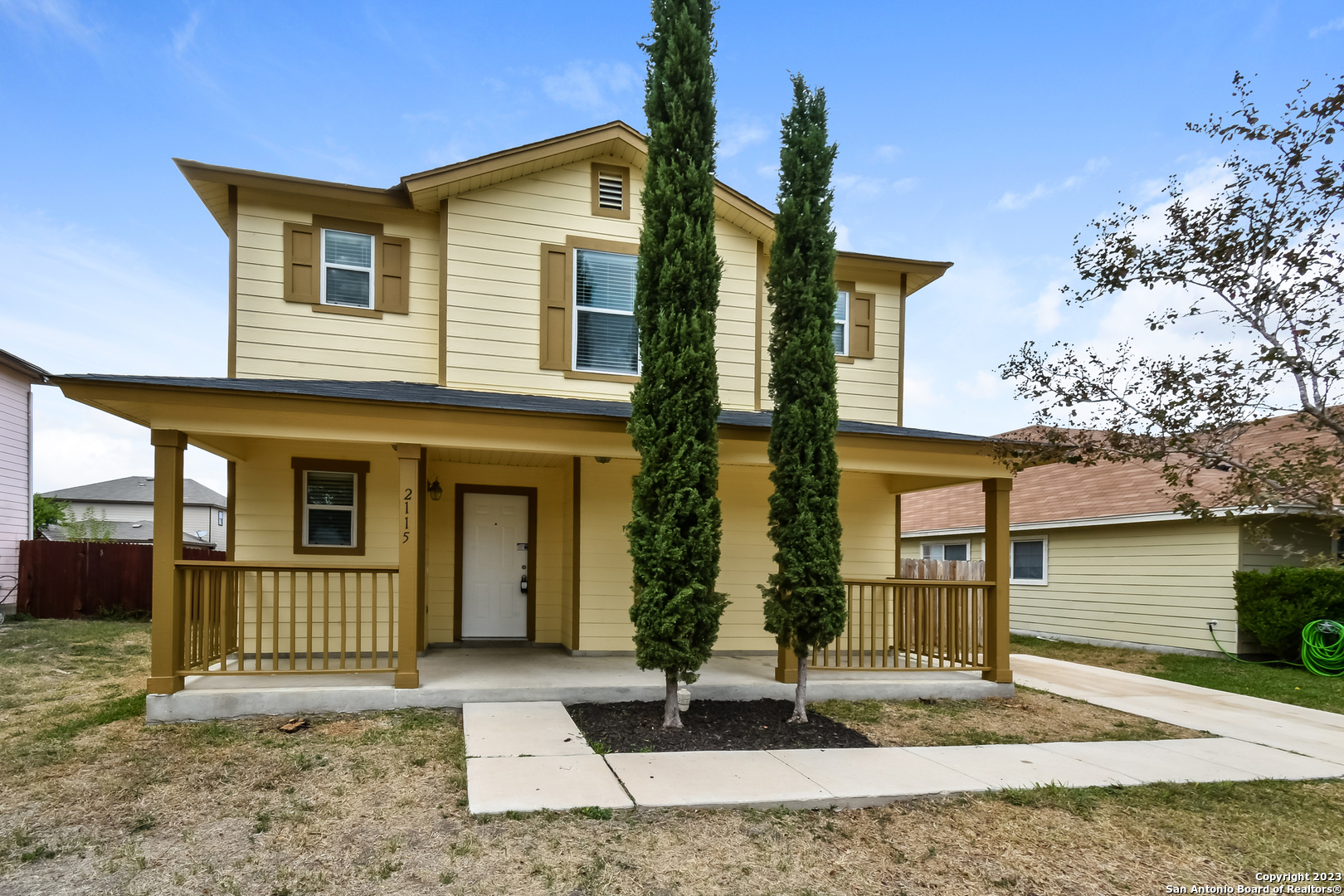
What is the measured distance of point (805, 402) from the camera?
638 cm

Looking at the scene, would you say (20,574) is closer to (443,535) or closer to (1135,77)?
(443,535)

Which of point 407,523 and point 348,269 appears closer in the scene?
point 407,523

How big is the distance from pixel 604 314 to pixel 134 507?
3668 centimetres

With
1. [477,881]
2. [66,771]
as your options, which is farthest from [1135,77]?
[66,771]

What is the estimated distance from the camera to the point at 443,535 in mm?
8914

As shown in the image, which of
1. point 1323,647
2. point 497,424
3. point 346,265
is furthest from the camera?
point 1323,647

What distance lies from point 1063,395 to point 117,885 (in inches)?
256

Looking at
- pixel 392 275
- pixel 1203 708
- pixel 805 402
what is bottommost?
pixel 1203 708

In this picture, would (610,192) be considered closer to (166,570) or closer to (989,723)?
(166,570)

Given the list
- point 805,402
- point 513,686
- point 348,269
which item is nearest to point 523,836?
point 513,686

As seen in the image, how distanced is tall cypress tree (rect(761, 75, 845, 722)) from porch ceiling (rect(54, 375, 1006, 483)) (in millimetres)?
855

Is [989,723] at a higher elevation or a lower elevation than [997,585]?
lower

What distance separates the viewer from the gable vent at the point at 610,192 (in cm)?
896

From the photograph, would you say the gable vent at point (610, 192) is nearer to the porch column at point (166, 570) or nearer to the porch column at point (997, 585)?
the porch column at point (166, 570)
